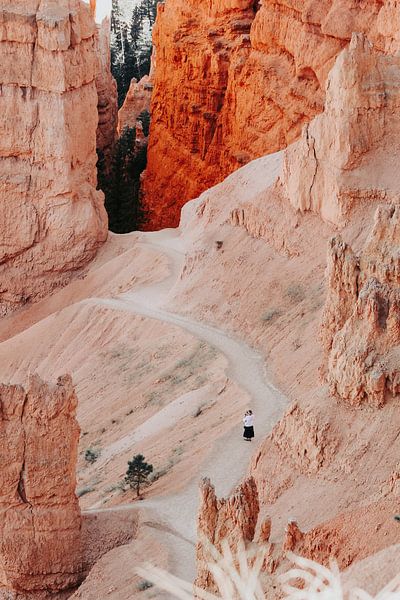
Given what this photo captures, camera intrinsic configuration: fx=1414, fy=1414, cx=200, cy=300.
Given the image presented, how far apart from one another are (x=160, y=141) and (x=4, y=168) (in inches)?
625

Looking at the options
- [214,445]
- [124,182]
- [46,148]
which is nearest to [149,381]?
[214,445]

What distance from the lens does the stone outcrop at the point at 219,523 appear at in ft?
80.8

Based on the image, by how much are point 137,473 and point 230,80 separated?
36.7m

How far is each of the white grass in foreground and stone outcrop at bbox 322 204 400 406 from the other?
590 cm

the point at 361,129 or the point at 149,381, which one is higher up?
the point at 361,129

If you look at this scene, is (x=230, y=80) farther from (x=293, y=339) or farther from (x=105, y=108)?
(x=293, y=339)

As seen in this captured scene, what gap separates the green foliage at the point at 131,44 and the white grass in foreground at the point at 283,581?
74.6 m

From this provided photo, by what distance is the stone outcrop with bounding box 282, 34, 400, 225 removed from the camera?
1777 inches

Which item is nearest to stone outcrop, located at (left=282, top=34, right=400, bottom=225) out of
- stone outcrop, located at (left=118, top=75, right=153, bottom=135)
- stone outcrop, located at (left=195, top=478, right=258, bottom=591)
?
stone outcrop, located at (left=195, top=478, right=258, bottom=591)

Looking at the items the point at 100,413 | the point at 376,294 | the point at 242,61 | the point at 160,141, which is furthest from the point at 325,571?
the point at 160,141

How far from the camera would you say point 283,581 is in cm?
2256

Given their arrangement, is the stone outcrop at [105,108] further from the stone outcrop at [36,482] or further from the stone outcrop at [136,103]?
the stone outcrop at [36,482]

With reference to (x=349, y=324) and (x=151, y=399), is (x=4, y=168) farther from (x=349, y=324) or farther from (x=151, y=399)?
(x=349, y=324)

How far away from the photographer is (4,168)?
60094mm
